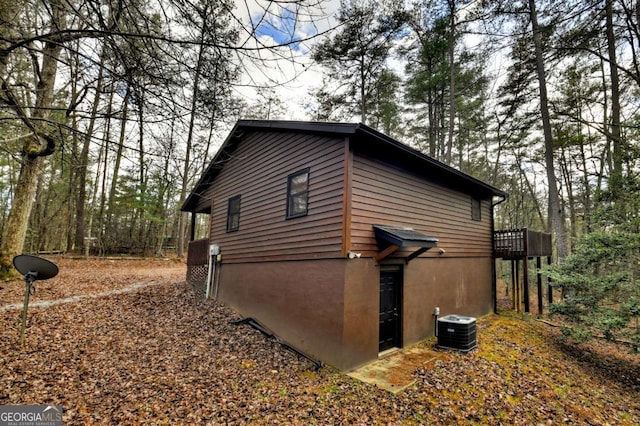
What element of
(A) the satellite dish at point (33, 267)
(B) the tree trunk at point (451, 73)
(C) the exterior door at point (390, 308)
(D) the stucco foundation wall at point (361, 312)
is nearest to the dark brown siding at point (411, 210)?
(D) the stucco foundation wall at point (361, 312)

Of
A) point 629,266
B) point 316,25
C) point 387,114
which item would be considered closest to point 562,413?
point 629,266

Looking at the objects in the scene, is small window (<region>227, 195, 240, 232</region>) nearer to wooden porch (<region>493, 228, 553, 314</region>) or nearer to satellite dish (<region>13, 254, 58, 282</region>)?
satellite dish (<region>13, 254, 58, 282</region>)

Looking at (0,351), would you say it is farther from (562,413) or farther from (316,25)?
(562,413)

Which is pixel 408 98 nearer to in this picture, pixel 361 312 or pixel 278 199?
pixel 278 199

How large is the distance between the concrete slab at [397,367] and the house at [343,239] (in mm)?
213

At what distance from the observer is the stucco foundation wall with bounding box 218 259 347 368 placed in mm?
5719

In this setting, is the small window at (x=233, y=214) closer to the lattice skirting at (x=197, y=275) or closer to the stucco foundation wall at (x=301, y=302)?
the stucco foundation wall at (x=301, y=302)

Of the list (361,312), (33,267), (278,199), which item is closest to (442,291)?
(361,312)

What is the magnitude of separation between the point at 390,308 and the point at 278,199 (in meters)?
3.86

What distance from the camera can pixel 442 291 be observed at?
8516 mm

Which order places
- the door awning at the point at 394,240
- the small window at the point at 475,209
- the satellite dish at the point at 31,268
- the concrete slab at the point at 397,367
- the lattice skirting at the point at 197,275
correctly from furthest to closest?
the lattice skirting at the point at 197,275, the small window at the point at 475,209, the door awning at the point at 394,240, the satellite dish at the point at 31,268, the concrete slab at the point at 397,367

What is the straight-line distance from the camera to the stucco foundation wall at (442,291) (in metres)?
7.36

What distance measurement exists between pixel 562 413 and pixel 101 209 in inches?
848

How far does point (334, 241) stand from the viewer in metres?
5.88
